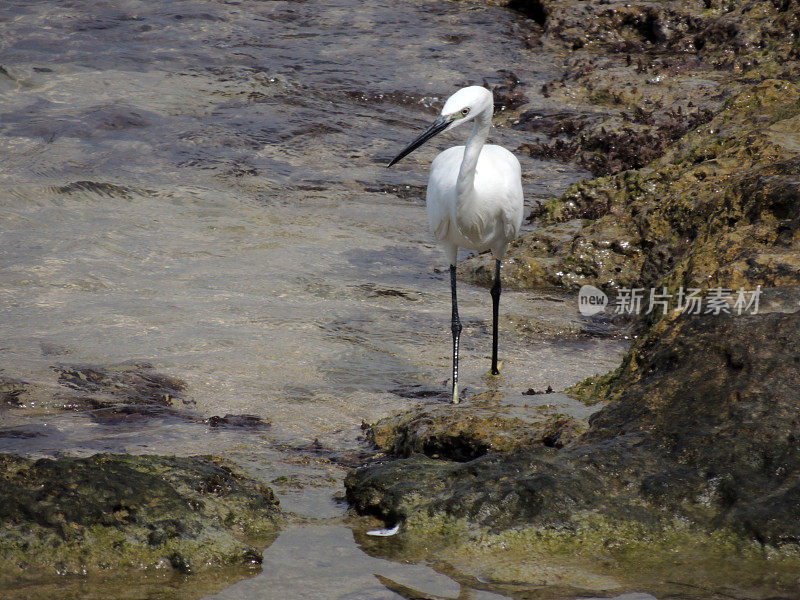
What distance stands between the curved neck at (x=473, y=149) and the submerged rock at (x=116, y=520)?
279 cm

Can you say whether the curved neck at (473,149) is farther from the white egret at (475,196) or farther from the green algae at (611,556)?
the green algae at (611,556)

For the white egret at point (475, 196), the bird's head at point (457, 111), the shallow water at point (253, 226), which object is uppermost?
the bird's head at point (457, 111)

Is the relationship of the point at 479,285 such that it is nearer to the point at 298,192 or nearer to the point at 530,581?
the point at 298,192

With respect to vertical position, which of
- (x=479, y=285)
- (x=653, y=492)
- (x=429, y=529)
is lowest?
(x=479, y=285)

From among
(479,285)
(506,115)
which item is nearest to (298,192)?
(479,285)

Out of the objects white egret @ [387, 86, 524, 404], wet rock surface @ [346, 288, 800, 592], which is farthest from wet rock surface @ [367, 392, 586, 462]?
white egret @ [387, 86, 524, 404]

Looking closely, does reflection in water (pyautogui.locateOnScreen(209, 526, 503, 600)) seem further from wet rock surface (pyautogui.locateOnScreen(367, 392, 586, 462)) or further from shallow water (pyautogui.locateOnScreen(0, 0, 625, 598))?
wet rock surface (pyautogui.locateOnScreen(367, 392, 586, 462))

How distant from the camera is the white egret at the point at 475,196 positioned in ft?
17.0

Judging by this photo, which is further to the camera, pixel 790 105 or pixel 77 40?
pixel 77 40

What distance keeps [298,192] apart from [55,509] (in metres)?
6.85

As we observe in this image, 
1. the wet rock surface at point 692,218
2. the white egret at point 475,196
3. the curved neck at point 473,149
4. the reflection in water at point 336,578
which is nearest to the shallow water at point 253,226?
the reflection in water at point 336,578

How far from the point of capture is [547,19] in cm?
1436

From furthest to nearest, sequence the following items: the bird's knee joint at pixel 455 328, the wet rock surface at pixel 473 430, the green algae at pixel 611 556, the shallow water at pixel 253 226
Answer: the bird's knee joint at pixel 455 328
the shallow water at pixel 253 226
the wet rock surface at pixel 473 430
the green algae at pixel 611 556

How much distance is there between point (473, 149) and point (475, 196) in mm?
333
